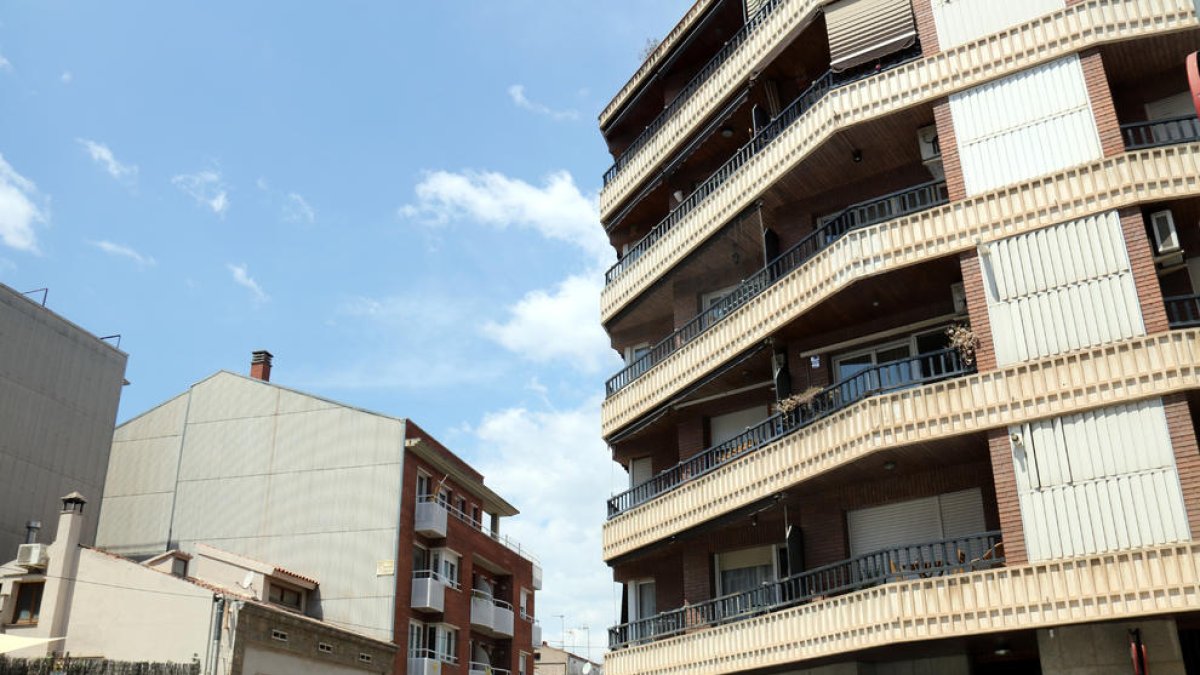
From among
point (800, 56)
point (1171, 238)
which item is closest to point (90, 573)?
point (800, 56)

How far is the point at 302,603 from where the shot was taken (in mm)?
36531

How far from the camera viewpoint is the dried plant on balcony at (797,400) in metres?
21.4

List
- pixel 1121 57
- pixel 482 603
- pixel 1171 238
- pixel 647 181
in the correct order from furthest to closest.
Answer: pixel 482 603 → pixel 647 181 → pixel 1121 57 → pixel 1171 238

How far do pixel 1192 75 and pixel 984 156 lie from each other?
12.1 meters

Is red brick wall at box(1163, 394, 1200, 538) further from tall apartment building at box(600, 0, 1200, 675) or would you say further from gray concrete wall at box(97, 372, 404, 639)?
gray concrete wall at box(97, 372, 404, 639)

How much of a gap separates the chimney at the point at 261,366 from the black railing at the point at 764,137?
19.5m

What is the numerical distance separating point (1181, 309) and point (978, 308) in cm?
333

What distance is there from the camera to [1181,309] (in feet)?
59.3

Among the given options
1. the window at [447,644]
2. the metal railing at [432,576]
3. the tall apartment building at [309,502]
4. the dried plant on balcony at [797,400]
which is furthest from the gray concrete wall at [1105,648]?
the window at [447,644]

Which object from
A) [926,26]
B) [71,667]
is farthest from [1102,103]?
[71,667]

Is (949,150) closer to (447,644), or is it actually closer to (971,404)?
(971,404)

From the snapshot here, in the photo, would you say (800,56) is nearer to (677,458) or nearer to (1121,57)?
(1121,57)

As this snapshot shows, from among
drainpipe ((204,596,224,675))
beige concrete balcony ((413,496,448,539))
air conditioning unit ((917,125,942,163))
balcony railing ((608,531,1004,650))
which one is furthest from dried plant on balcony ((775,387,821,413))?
beige concrete balcony ((413,496,448,539))

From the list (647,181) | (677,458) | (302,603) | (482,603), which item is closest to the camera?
(677,458)
